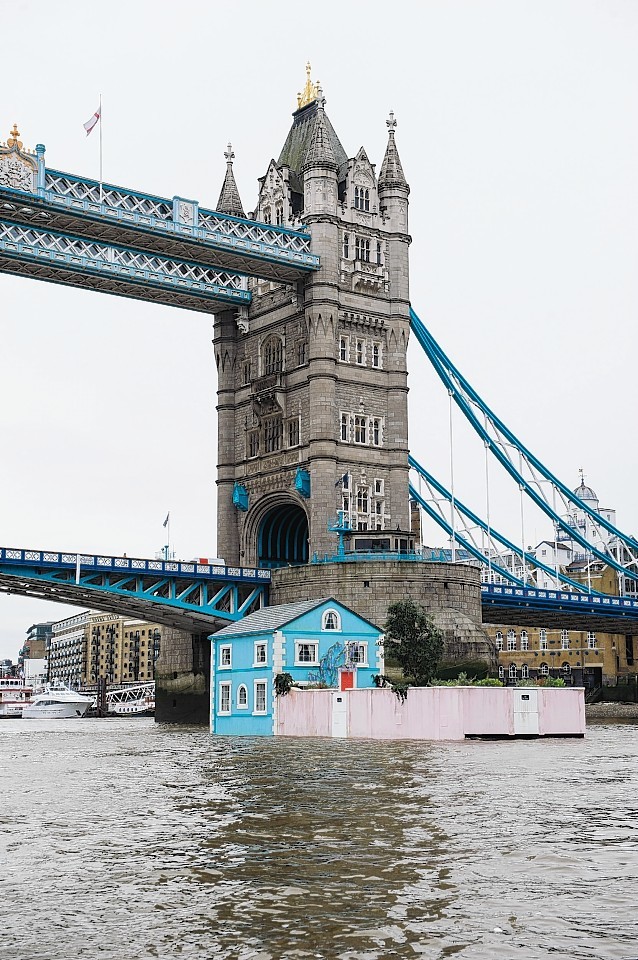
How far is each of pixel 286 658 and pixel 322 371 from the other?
91.1 ft

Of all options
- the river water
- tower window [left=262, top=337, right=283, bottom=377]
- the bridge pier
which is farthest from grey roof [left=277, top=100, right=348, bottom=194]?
the river water

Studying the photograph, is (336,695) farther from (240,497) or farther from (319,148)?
(319,148)

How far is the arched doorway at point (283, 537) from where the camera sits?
78.6 metres

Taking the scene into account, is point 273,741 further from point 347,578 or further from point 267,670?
point 347,578

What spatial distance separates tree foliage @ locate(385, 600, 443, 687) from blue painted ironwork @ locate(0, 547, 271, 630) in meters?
20.1

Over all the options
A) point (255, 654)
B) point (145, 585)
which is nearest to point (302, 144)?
point (145, 585)

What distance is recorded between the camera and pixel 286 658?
48219mm

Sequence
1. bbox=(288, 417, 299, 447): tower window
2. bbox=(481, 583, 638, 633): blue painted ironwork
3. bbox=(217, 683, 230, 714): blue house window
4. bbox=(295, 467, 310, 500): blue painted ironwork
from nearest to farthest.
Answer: bbox=(217, 683, 230, 714): blue house window, bbox=(295, 467, 310, 500): blue painted ironwork, bbox=(288, 417, 299, 447): tower window, bbox=(481, 583, 638, 633): blue painted ironwork

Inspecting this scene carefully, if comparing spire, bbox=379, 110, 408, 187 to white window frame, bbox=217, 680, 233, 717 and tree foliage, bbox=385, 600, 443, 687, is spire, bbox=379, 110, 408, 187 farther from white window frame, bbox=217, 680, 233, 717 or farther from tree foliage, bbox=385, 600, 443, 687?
white window frame, bbox=217, 680, 233, 717

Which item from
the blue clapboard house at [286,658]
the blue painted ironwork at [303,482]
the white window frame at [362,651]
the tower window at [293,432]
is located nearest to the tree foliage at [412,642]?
the white window frame at [362,651]

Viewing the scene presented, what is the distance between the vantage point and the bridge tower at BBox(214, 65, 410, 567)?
238ft

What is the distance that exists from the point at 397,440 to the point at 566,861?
6211cm

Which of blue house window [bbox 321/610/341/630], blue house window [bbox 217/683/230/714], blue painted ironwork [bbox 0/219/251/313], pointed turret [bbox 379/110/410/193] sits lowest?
blue house window [bbox 217/683/230/714]

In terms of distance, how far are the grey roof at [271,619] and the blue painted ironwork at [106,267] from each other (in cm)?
2431
